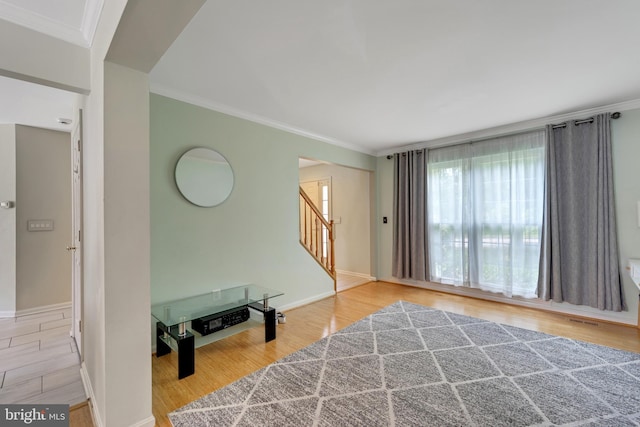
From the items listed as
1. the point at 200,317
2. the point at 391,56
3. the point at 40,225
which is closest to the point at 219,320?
the point at 200,317

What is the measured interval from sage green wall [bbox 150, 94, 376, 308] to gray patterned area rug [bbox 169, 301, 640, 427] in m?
1.16

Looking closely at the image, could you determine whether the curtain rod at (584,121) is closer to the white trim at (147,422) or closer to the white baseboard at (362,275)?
the white baseboard at (362,275)

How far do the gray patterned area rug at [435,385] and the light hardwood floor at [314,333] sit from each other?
0.16 metres

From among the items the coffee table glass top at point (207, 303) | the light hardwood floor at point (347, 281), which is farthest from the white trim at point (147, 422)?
the light hardwood floor at point (347, 281)

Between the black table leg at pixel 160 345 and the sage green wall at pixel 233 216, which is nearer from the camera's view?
the black table leg at pixel 160 345

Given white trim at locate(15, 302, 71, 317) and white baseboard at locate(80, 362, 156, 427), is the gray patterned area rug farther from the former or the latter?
white trim at locate(15, 302, 71, 317)

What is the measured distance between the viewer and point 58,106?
2859 millimetres

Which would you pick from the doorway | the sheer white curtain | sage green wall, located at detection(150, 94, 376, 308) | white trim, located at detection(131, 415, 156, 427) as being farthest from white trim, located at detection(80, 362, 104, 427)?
the sheer white curtain

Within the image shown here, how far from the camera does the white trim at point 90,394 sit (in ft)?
5.34

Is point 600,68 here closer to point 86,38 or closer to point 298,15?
point 298,15

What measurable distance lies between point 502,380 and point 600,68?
9.03 feet

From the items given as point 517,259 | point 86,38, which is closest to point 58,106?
point 86,38

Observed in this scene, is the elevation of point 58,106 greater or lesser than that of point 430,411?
greater

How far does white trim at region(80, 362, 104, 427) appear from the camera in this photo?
64.1 inches
